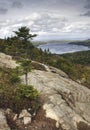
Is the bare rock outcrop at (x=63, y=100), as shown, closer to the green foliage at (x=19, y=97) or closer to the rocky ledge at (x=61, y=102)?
the rocky ledge at (x=61, y=102)

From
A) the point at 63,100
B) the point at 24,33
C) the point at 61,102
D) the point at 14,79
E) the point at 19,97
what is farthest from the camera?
the point at 24,33

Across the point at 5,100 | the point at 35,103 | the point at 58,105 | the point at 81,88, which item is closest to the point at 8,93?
the point at 5,100

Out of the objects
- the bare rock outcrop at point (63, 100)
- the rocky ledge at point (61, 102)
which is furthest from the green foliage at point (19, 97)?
the bare rock outcrop at point (63, 100)

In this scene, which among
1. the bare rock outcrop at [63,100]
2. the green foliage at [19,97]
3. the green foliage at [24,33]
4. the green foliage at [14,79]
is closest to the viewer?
the bare rock outcrop at [63,100]

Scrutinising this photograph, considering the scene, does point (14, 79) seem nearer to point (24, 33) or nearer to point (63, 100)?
point (63, 100)

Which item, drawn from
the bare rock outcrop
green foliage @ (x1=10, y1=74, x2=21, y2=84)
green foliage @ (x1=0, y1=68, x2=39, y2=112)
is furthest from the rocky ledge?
green foliage @ (x1=10, y1=74, x2=21, y2=84)

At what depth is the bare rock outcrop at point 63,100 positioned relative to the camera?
106ft

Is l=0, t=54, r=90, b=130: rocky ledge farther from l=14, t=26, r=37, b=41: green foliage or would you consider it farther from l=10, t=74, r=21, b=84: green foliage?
l=14, t=26, r=37, b=41: green foliage

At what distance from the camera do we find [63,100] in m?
36.2

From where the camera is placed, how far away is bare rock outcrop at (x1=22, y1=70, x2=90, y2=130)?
32375 millimetres

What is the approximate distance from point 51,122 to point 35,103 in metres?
3.63

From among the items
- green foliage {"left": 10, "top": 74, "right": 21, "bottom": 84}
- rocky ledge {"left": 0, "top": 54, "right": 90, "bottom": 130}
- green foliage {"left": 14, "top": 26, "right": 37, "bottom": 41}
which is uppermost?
green foliage {"left": 14, "top": 26, "right": 37, "bottom": 41}

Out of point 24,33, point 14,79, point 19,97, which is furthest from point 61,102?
point 24,33

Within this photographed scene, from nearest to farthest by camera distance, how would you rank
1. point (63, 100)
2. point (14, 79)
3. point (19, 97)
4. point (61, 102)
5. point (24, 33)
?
point (19, 97) → point (61, 102) → point (63, 100) → point (14, 79) → point (24, 33)
